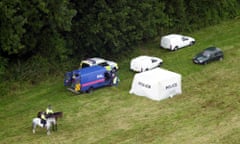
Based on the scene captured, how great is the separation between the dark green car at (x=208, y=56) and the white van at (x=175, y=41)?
508cm

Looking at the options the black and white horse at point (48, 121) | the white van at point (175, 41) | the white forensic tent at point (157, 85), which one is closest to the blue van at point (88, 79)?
the white forensic tent at point (157, 85)

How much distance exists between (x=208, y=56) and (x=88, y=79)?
14141 millimetres

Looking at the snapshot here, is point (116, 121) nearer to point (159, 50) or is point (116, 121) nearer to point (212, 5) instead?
point (159, 50)

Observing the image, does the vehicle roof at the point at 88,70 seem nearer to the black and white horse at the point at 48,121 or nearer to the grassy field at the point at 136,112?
the grassy field at the point at 136,112

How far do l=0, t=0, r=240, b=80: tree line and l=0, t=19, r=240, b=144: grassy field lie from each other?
2.36m

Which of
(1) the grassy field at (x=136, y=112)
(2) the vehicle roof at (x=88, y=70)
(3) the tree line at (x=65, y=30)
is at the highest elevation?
(3) the tree line at (x=65, y=30)

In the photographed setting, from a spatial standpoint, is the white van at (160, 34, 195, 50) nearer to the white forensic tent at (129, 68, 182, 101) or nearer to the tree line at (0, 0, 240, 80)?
the tree line at (0, 0, 240, 80)

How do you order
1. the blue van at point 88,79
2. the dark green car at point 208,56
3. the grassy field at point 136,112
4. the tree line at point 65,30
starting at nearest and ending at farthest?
the grassy field at point 136,112, the tree line at point 65,30, the blue van at point 88,79, the dark green car at point 208,56

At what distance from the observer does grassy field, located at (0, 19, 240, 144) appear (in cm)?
3744

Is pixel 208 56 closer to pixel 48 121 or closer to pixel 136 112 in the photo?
pixel 136 112

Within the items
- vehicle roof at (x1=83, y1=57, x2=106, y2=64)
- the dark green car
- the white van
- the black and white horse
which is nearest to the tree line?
vehicle roof at (x1=83, y1=57, x2=106, y2=64)

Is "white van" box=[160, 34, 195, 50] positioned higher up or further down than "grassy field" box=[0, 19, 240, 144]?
higher up

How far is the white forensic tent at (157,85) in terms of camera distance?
145 feet

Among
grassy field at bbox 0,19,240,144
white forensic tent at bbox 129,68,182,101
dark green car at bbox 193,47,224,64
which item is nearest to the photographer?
grassy field at bbox 0,19,240,144
